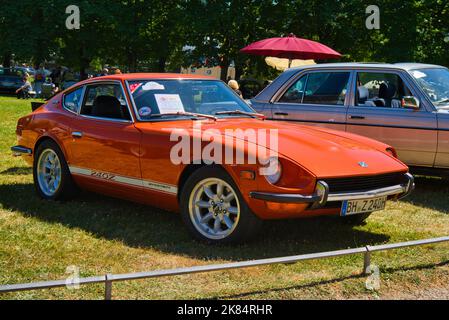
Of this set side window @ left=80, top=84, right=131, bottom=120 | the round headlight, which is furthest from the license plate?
side window @ left=80, top=84, right=131, bottom=120

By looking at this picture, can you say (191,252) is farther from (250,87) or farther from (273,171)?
(250,87)

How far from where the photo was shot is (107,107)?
6.35 meters

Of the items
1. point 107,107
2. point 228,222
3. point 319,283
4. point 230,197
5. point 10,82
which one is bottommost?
point 319,283

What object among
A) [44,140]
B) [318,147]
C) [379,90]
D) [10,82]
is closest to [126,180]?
[44,140]

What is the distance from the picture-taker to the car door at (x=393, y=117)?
7.57 m

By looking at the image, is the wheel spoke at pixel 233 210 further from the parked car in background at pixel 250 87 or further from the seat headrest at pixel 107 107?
the parked car in background at pixel 250 87

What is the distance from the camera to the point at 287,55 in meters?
16.2

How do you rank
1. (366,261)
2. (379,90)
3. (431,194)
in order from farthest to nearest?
(379,90)
(431,194)
(366,261)

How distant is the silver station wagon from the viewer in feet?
24.8

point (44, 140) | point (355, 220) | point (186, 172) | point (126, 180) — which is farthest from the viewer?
point (44, 140)

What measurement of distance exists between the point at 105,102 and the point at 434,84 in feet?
14.1

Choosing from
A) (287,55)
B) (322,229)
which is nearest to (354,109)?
(322,229)
